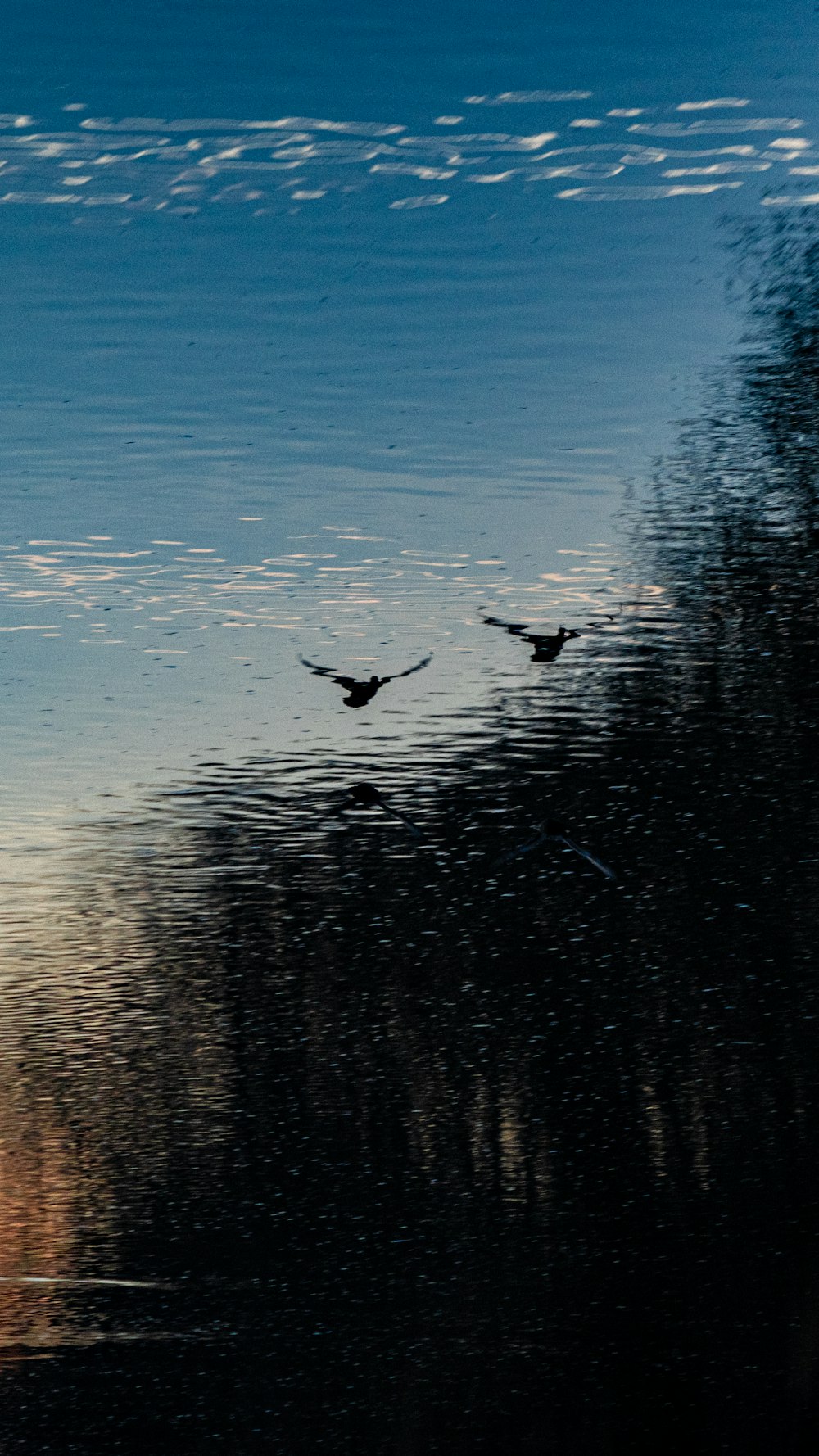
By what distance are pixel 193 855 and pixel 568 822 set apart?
4.33m

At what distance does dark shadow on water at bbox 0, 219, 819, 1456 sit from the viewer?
758 centimetres

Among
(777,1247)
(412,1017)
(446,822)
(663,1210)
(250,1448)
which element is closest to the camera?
(250,1448)

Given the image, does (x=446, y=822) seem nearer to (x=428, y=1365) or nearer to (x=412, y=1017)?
(x=412, y=1017)

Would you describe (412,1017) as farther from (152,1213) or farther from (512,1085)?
(152,1213)

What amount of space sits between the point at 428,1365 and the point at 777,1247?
93.3 inches

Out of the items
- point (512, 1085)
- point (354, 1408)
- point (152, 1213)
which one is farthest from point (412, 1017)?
point (354, 1408)

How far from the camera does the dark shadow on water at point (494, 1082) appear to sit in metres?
7.58

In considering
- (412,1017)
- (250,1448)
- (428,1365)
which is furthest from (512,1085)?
(250,1448)

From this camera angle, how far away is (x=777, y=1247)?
9.01 m

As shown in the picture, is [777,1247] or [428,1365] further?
[777,1247]

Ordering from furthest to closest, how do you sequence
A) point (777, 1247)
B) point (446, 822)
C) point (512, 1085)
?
point (446, 822) < point (512, 1085) < point (777, 1247)

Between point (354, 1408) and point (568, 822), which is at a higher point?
point (568, 822)

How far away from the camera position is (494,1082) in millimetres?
12711

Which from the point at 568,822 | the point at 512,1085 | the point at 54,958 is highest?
the point at 568,822
